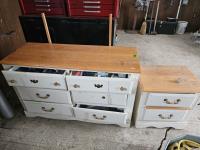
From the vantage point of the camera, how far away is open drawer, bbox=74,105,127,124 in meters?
1.33

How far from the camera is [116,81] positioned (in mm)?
1113

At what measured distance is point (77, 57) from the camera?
125cm

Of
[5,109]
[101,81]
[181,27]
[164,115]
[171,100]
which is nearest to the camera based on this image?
[101,81]

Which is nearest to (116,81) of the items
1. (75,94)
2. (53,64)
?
(75,94)

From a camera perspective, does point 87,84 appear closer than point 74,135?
Yes

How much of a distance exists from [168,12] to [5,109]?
13.1 ft

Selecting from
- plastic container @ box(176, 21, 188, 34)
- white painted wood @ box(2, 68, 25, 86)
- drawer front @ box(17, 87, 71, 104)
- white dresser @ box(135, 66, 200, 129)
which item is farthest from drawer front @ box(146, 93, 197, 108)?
plastic container @ box(176, 21, 188, 34)

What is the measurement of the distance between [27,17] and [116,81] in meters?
0.99

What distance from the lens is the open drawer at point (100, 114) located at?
1335mm

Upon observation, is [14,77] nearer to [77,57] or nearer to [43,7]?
[77,57]

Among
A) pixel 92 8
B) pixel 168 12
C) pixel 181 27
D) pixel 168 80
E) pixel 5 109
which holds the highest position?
pixel 92 8

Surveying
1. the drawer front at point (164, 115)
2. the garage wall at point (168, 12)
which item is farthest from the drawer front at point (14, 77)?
the garage wall at point (168, 12)

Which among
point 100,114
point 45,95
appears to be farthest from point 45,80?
point 100,114

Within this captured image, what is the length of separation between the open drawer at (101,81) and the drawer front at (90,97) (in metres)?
0.07
